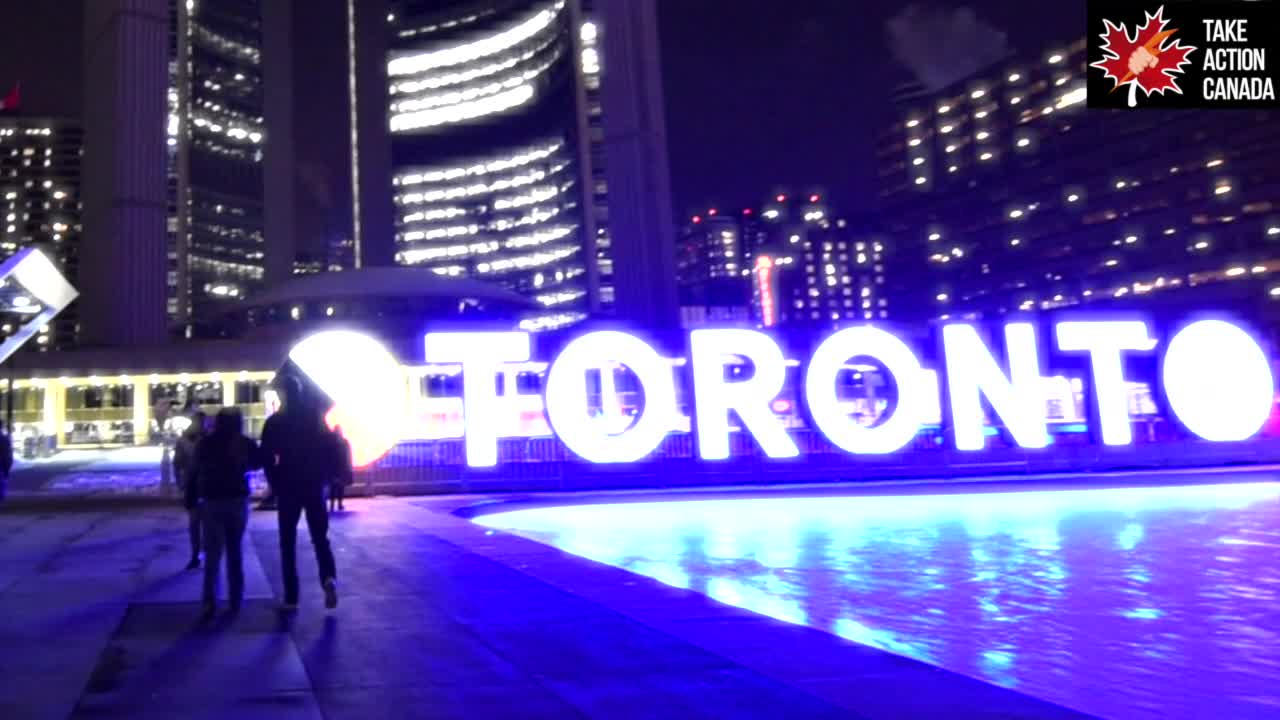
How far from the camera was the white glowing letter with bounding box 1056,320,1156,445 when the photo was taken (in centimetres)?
2700

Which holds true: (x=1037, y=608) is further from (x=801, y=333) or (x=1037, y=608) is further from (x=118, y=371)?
(x=118, y=371)

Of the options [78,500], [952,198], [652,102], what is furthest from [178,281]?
[78,500]

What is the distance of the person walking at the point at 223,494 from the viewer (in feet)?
28.7

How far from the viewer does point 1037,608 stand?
29.4 ft

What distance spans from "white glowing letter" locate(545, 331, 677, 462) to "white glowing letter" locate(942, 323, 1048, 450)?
757 cm

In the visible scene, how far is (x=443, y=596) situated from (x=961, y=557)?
20.9 ft

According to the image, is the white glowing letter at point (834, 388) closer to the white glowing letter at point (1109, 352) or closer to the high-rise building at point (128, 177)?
the white glowing letter at point (1109, 352)

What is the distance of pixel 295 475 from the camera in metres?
8.77

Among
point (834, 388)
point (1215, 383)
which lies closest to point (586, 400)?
point (834, 388)

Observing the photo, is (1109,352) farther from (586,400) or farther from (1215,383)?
(586,400)

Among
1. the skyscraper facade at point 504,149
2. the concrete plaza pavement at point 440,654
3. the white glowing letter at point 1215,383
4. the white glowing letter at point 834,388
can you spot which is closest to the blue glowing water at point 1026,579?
the concrete plaza pavement at point 440,654

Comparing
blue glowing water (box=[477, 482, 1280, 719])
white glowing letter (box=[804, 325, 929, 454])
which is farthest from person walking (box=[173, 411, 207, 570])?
white glowing letter (box=[804, 325, 929, 454])

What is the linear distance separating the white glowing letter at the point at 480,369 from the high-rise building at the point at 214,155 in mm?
125564

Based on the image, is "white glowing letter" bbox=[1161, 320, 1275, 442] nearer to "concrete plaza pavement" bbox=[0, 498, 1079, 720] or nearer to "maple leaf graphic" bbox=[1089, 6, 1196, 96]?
"maple leaf graphic" bbox=[1089, 6, 1196, 96]
